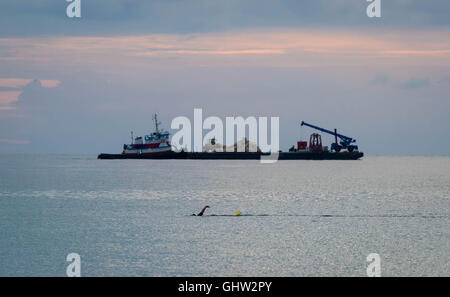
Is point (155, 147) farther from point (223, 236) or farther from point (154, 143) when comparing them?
point (223, 236)

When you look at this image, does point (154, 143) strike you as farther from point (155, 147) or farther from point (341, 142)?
point (341, 142)

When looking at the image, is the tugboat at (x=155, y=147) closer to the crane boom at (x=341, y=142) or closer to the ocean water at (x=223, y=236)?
the crane boom at (x=341, y=142)

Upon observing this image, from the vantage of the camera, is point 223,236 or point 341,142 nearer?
point 223,236

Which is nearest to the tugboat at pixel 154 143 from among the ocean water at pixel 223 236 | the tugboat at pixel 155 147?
the tugboat at pixel 155 147

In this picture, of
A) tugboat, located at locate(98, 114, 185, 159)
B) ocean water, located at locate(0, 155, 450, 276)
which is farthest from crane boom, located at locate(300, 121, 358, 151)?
ocean water, located at locate(0, 155, 450, 276)

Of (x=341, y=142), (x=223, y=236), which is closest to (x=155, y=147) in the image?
(x=341, y=142)

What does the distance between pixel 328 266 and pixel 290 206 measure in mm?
23057

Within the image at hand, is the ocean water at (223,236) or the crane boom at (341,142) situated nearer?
the ocean water at (223,236)

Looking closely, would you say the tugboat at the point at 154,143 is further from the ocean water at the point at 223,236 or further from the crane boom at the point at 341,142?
the ocean water at the point at 223,236

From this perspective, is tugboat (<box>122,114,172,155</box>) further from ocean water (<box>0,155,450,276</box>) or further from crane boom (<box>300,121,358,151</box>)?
ocean water (<box>0,155,450,276</box>)

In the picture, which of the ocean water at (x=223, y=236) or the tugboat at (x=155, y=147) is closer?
the ocean water at (x=223, y=236)

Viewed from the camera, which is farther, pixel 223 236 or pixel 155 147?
pixel 155 147

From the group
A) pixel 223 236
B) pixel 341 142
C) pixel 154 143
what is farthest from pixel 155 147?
pixel 223 236
